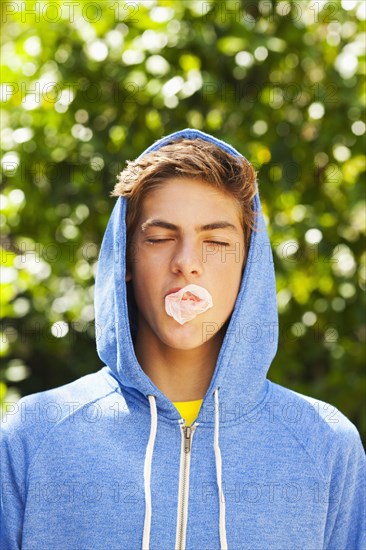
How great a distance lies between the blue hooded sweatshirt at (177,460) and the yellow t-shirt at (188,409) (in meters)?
0.05

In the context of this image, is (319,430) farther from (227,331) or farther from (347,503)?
(227,331)

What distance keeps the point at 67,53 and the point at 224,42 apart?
0.62m

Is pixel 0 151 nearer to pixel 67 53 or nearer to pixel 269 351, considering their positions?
pixel 67 53

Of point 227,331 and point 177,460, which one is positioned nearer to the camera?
point 177,460

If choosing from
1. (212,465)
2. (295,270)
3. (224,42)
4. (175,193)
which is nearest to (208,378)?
(212,465)

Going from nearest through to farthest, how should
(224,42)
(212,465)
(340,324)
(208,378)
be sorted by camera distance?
(212,465)
(208,378)
(224,42)
(340,324)

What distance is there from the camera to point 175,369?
2.41 meters

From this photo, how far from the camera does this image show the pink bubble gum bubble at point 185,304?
2246 mm

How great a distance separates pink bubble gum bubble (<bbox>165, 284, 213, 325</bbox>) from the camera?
7.37 feet

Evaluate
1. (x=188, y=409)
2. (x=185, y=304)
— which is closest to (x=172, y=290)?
(x=185, y=304)

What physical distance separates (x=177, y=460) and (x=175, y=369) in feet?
0.83

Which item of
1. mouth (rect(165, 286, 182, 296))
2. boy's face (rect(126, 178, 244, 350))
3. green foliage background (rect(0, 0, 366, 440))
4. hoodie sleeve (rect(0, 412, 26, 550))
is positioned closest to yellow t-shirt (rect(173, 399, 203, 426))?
boy's face (rect(126, 178, 244, 350))

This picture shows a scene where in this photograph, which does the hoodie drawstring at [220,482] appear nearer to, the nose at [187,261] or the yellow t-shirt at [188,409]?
the yellow t-shirt at [188,409]

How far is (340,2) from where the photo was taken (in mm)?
3502
